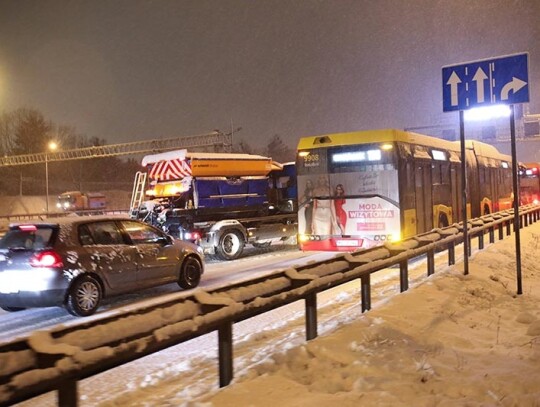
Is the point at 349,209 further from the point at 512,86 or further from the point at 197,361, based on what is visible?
the point at 197,361

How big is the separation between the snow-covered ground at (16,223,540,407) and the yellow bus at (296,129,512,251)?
5.00 metres

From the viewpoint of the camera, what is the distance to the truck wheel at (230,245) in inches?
668

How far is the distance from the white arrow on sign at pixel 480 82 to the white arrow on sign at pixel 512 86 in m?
0.34

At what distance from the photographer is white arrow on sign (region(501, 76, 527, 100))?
347 inches

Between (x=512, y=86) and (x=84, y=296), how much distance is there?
24.4ft

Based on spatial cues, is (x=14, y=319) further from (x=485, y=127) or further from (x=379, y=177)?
(x=485, y=127)

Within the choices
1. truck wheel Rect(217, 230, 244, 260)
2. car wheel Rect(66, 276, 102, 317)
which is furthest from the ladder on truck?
car wheel Rect(66, 276, 102, 317)

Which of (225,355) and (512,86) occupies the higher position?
(512,86)

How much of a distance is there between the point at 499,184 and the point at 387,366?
1979 cm

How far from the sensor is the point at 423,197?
1466 centimetres

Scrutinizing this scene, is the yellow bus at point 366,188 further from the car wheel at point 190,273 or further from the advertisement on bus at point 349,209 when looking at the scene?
the car wheel at point 190,273

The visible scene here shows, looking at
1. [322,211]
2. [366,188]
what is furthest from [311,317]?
[322,211]

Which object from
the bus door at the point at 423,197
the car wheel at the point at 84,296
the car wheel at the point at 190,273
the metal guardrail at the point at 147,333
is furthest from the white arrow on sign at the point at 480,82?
the car wheel at the point at 84,296

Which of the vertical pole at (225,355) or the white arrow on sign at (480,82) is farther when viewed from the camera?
the white arrow on sign at (480,82)
